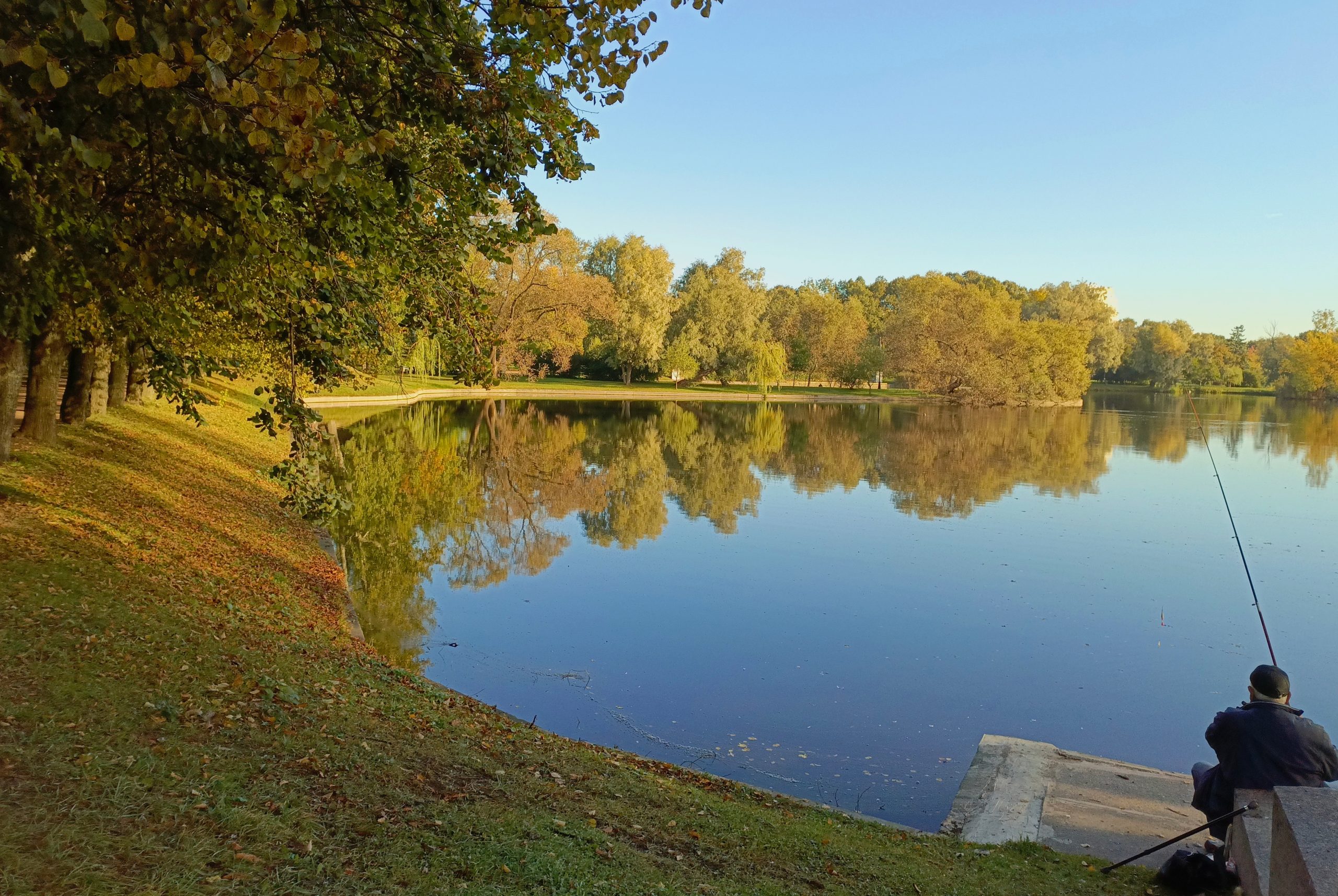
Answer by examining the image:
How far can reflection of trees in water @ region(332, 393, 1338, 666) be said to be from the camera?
55.1ft

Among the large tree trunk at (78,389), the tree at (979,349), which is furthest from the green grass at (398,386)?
the tree at (979,349)

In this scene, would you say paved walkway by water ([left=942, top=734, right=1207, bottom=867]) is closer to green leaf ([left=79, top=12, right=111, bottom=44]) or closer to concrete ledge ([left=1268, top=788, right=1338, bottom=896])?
concrete ledge ([left=1268, top=788, right=1338, bottom=896])

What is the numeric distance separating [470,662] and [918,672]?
5906 mm

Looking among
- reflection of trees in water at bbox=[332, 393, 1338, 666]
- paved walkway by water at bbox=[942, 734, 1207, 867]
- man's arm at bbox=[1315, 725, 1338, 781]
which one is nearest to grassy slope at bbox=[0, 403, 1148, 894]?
paved walkway by water at bbox=[942, 734, 1207, 867]

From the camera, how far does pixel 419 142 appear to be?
7.45 metres

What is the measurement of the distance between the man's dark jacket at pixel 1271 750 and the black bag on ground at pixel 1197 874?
1.36 ft

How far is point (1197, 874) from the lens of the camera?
554 centimetres

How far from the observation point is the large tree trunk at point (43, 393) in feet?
43.1

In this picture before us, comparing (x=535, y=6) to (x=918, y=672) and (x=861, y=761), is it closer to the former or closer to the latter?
(x=861, y=761)

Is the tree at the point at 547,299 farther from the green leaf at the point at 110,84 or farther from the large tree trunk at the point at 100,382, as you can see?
the green leaf at the point at 110,84

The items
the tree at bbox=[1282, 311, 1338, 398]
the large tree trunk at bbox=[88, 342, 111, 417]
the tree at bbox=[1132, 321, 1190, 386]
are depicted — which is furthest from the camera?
the tree at bbox=[1132, 321, 1190, 386]

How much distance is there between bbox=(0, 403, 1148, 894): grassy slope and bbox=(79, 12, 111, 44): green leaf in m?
3.02

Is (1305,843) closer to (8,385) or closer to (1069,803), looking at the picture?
(1069,803)

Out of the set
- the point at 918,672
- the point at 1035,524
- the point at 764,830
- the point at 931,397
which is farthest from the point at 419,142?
the point at 931,397
